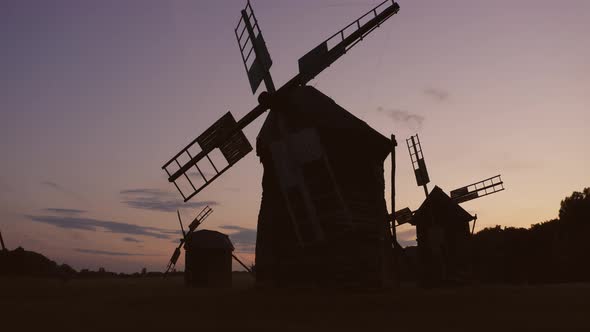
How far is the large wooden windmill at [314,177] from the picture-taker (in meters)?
13.9

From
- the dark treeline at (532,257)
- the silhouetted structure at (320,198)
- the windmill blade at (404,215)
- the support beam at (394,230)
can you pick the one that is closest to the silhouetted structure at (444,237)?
the windmill blade at (404,215)

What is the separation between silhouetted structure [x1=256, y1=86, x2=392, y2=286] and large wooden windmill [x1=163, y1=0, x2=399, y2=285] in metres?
0.03

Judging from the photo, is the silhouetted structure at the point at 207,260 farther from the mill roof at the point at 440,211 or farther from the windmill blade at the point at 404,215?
the mill roof at the point at 440,211

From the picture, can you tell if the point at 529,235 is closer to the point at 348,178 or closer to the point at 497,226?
the point at 497,226

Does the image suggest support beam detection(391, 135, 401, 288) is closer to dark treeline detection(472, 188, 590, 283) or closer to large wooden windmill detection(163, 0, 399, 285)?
large wooden windmill detection(163, 0, 399, 285)

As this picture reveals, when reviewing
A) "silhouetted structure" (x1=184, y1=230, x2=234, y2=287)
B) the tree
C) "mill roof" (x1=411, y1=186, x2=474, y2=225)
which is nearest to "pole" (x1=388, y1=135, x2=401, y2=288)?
"mill roof" (x1=411, y1=186, x2=474, y2=225)

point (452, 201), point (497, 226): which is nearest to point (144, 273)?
point (497, 226)

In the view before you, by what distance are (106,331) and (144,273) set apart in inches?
2996

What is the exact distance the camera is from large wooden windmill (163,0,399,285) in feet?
45.6

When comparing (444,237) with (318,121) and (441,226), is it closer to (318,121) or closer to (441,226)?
(441,226)

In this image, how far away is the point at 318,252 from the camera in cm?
1434

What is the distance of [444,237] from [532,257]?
986cm

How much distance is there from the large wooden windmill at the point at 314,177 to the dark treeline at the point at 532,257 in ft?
63.5

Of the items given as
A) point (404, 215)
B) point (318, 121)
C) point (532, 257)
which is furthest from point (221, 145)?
point (532, 257)
